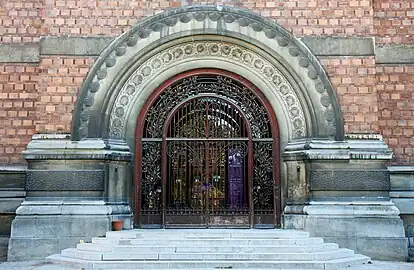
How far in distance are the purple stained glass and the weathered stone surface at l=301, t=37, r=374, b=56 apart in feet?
8.25

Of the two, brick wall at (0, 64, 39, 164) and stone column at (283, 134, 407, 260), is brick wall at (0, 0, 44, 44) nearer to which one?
brick wall at (0, 64, 39, 164)

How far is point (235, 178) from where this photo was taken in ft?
30.9

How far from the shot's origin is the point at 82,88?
902 cm

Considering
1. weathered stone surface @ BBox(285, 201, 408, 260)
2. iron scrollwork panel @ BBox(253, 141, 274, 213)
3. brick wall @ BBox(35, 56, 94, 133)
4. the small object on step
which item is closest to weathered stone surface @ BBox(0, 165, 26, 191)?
brick wall @ BBox(35, 56, 94, 133)

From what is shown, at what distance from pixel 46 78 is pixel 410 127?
7202 mm

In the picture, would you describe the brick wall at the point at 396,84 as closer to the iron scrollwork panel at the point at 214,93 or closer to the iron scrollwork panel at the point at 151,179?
the iron scrollwork panel at the point at 214,93

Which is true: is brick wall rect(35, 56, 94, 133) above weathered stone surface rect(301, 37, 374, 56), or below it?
below

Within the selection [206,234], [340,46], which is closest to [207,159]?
[206,234]

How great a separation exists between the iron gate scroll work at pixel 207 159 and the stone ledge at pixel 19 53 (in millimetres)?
2602

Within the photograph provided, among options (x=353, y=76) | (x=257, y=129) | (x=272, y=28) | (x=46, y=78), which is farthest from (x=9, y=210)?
(x=353, y=76)

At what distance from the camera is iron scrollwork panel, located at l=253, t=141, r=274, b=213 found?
9375mm

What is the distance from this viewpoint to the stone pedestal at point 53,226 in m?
8.32

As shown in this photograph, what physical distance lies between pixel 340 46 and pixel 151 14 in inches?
146

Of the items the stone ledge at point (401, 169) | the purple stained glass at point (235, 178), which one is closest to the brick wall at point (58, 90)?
the purple stained glass at point (235, 178)
